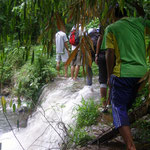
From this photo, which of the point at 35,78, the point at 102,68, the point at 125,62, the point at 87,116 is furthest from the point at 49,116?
the point at 125,62

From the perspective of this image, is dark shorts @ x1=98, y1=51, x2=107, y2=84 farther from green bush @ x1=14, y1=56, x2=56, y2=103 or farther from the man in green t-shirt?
green bush @ x1=14, y1=56, x2=56, y2=103

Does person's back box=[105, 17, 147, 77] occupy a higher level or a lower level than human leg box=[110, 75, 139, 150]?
higher

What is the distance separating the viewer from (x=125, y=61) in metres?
3.04

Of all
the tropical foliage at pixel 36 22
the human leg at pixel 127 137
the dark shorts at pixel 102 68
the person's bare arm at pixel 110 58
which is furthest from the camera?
the dark shorts at pixel 102 68

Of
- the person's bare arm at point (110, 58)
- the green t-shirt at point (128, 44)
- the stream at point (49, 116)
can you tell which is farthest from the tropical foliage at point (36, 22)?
the stream at point (49, 116)

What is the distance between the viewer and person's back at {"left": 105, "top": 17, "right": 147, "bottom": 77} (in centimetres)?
303

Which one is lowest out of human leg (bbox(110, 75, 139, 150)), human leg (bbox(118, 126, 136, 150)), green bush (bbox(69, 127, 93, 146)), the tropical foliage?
green bush (bbox(69, 127, 93, 146))

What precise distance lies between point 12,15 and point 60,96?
16.2 ft

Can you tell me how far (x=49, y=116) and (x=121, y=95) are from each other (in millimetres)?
3727

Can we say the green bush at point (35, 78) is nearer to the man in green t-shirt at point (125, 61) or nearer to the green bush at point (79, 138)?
the green bush at point (79, 138)

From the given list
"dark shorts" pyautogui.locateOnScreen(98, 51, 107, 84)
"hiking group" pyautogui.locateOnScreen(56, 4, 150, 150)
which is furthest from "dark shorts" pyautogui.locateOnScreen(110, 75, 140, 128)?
"dark shorts" pyautogui.locateOnScreen(98, 51, 107, 84)

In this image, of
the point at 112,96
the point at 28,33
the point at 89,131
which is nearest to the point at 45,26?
the point at 28,33

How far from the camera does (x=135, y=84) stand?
3082 mm

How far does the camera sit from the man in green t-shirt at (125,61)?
303 cm
